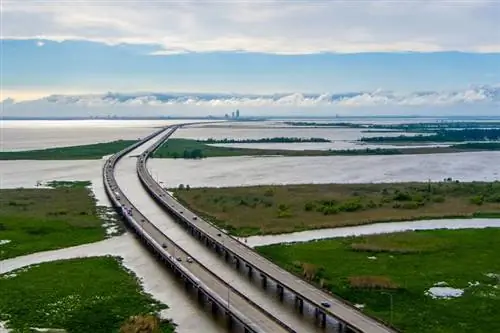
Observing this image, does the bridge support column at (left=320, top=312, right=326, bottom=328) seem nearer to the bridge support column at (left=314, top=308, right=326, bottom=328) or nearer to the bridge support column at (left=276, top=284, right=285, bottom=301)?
the bridge support column at (left=314, top=308, right=326, bottom=328)

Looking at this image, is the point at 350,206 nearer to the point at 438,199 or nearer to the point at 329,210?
the point at 329,210

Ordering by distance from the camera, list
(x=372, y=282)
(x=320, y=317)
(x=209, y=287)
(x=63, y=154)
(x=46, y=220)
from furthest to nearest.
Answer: (x=63, y=154) → (x=46, y=220) → (x=372, y=282) → (x=209, y=287) → (x=320, y=317)

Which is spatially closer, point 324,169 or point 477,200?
point 477,200

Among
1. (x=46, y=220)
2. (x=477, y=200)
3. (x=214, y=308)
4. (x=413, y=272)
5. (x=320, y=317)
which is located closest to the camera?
(x=320, y=317)

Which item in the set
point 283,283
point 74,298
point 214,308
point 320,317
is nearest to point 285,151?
point 283,283

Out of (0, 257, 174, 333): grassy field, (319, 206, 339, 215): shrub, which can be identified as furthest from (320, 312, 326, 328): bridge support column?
(319, 206, 339, 215): shrub

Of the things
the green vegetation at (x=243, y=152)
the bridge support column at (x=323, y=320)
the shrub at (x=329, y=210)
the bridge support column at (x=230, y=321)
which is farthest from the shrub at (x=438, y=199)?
the green vegetation at (x=243, y=152)

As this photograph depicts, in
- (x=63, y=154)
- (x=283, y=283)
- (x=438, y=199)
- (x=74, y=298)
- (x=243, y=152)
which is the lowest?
(x=74, y=298)
